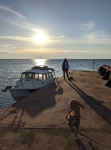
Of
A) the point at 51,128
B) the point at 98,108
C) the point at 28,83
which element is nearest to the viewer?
the point at 51,128

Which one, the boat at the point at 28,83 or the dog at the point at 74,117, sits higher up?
the dog at the point at 74,117

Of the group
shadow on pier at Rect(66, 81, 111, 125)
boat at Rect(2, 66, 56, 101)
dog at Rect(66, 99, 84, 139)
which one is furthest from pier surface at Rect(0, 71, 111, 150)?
boat at Rect(2, 66, 56, 101)

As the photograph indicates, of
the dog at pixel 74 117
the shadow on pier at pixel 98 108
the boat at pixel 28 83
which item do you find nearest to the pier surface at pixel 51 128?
the shadow on pier at pixel 98 108

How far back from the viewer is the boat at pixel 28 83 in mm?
18750

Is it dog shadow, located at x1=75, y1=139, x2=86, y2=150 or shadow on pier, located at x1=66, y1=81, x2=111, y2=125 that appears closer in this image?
dog shadow, located at x1=75, y1=139, x2=86, y2=150

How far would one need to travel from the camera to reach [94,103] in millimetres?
12961

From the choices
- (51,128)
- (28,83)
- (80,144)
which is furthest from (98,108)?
(28,83)

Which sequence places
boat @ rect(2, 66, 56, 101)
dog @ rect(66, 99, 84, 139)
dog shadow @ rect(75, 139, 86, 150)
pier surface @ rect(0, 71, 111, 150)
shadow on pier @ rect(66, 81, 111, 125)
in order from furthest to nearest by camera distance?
boat @ rect(2, 66, 56, 101)
shadow on pier @ rect(66, 81, 111, 125)
pier surface @ rect(0, 71, 111, 150)
dog @ rect(66, 99, 84, 139)
dog shadow @ rect(75, 139, 86, 150)

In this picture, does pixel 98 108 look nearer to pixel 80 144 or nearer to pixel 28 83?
pixel 80 144

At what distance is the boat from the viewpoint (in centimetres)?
1875

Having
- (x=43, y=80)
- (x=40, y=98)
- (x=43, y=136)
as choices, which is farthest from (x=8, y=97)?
(x=43, y=136)

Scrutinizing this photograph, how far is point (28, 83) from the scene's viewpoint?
20.2 metres

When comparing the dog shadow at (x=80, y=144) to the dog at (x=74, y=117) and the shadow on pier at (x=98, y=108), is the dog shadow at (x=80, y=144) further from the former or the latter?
the shadow on pier at (x=98, y=108)

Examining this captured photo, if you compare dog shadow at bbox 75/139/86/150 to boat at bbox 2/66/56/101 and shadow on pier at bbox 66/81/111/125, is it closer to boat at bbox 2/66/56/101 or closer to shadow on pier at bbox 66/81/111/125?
shadow on pier at bbox 66/81/111/125
